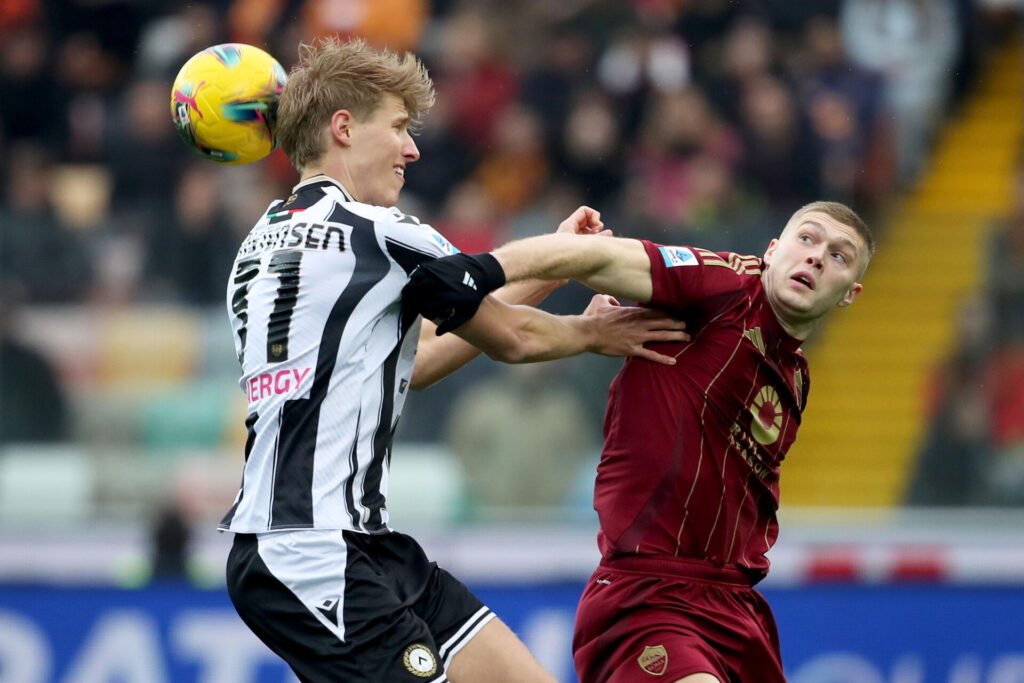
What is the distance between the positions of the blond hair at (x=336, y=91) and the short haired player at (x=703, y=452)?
0.77 metres

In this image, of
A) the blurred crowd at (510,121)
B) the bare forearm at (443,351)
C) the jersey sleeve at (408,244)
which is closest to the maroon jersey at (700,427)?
the bare forearm at (443,351)

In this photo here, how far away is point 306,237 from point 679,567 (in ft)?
5.05

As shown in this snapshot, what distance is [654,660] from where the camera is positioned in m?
4.54

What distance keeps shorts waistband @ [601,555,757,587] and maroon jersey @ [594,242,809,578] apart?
21 mm

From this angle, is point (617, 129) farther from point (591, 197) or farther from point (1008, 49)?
point (1008, 49)

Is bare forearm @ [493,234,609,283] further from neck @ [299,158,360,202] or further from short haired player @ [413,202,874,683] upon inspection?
neck @ [299,158,360,202]

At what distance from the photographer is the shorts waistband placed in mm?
4688

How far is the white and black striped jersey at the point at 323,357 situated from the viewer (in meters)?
4.02

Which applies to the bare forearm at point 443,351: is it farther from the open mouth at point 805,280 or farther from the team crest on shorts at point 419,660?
the team crest on shorts at point 419,660

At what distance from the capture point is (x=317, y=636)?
398cm

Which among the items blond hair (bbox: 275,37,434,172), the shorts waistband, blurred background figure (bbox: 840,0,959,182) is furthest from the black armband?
blurred background figure (bbox: 840,0,959,182)

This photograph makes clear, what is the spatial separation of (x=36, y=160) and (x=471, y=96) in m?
2.89

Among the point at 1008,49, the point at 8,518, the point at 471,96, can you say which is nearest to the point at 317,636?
the point at 8,518

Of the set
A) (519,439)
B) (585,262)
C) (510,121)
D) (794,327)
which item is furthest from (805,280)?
(510,121)
